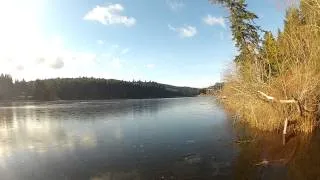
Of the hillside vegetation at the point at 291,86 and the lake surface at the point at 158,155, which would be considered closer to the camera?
the lake surface at the point at 158,155

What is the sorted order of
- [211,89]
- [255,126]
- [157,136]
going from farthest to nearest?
[211,89]
[255,126]
[157,136]

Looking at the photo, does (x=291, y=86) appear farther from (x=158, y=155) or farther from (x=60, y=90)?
(x=60, y=90)

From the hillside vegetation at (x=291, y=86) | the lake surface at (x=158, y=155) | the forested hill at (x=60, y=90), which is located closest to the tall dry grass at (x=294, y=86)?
the hillside vegetation at (x=291, y=86)

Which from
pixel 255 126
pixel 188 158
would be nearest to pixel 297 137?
pixel 255 126

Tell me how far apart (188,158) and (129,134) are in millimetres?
10830

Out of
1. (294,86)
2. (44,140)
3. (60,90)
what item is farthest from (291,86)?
(60,90)

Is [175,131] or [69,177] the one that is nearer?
[69,177]

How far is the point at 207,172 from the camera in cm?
1734

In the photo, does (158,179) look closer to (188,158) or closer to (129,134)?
(188,158)

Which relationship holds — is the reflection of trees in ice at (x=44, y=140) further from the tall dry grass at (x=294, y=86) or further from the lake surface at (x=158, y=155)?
the tall dry grass at (x=294, y=86)

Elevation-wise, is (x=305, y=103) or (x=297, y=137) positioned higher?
(x=305, y=103)

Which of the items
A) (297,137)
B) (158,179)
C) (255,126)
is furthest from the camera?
(255,126)

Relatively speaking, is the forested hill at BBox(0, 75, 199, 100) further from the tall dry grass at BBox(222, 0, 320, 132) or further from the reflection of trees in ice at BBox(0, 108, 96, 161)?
the tall dry grass at BBox(222, 0, 320, 132)

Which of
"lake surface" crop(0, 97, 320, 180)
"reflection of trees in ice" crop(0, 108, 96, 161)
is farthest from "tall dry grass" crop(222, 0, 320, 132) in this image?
"reflection of trees in ice" crop(0, 108, 96, 161)
